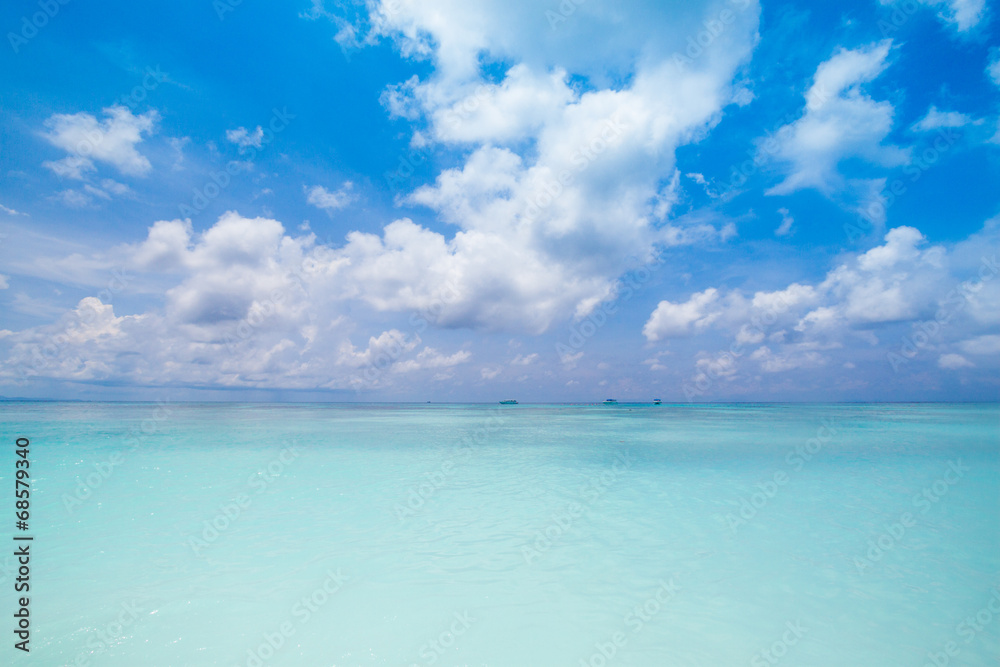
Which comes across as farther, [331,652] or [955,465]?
[955,465]

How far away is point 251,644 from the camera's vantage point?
5.27 metres

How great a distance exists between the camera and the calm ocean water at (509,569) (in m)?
5.31

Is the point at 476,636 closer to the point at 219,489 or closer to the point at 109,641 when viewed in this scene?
the point at 109,641

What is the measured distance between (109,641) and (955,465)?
1142 inches

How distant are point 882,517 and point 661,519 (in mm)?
5940

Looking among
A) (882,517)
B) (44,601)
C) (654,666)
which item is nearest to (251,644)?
(44,601)

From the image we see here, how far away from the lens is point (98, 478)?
14.8 m

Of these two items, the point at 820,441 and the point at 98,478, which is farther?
the point at 820,441

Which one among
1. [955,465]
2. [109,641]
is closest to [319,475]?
[109,641]

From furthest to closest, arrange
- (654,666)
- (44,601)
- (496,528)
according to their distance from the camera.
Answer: (496,528), (44,601), (654,666)

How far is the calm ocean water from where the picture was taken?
531cm

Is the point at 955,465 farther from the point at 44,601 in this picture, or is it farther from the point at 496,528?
the point at 44,601

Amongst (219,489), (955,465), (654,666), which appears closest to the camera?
(654,666)

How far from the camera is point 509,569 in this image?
742cm
